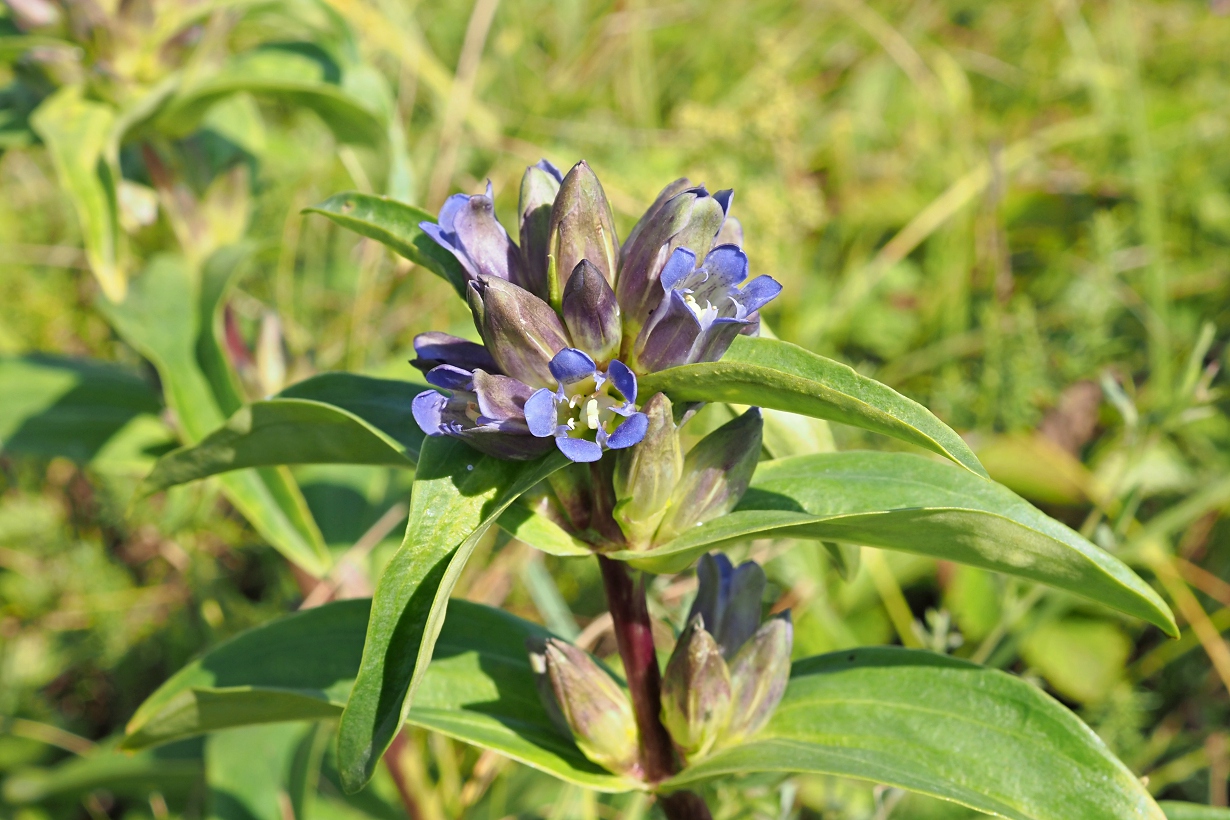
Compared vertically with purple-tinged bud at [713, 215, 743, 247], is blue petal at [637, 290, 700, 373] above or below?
below

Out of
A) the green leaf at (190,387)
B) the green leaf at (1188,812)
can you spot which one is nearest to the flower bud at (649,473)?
the green leaf at (1188,812)

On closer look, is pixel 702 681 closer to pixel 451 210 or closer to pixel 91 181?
pixel 451 210

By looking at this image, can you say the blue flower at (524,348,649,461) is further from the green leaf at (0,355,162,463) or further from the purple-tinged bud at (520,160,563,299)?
the green leaf at (0,355,162,463)

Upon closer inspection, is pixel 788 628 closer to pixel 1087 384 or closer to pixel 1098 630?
pixel 1098 630

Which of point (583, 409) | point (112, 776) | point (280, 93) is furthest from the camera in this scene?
point (112, 776)

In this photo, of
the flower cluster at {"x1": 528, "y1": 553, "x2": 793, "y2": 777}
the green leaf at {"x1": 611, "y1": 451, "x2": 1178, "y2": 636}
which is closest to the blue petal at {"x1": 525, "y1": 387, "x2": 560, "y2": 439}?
the green leaf at {"x1": 611, "y1": 451, "x2": 1178, "y2": 636}

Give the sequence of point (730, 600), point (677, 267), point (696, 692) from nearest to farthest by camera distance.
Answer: point (677, 267) < point (696, 692) < point (730, 600)

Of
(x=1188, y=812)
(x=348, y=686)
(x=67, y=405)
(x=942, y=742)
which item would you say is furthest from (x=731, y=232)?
(x=67, y=405)
